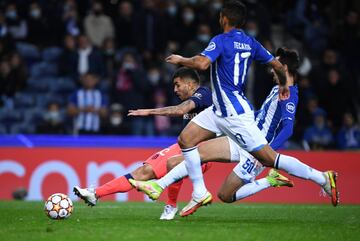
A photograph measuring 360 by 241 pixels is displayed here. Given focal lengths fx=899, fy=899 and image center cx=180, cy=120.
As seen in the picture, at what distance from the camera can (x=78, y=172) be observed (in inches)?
663

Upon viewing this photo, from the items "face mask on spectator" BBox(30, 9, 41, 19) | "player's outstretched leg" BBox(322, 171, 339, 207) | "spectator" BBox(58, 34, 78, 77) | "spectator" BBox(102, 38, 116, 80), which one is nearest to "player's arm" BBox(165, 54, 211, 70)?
"player's outstretched leg" BBox(322, 171, 339, 207)

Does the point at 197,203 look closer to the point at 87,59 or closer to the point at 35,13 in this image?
the point at 87,59

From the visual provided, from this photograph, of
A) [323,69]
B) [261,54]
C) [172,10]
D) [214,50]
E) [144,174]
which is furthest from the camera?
[172,10]

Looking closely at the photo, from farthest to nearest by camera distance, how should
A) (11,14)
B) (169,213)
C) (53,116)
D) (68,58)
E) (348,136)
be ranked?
1. (11,14)
2. (68,58)
3. (348,136)
4. (53,116)
5. (169,213)

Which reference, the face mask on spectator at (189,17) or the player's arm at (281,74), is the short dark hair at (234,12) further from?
the face mask on spectator at (189,17)

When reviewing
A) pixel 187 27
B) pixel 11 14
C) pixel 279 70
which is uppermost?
pixel 11 14

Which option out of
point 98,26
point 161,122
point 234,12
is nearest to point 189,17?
point 98,26

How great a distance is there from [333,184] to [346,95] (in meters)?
9.58

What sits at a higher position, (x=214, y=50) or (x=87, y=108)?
(x=214, y=50)

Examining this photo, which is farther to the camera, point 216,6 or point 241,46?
point 216,6

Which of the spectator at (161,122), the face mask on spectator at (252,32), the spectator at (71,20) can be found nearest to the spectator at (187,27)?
the face mask on spectator at (252,32)

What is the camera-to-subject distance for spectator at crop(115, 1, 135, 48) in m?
20.8

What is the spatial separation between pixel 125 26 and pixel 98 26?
0.63 m

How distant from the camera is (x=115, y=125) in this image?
61.5 ft
